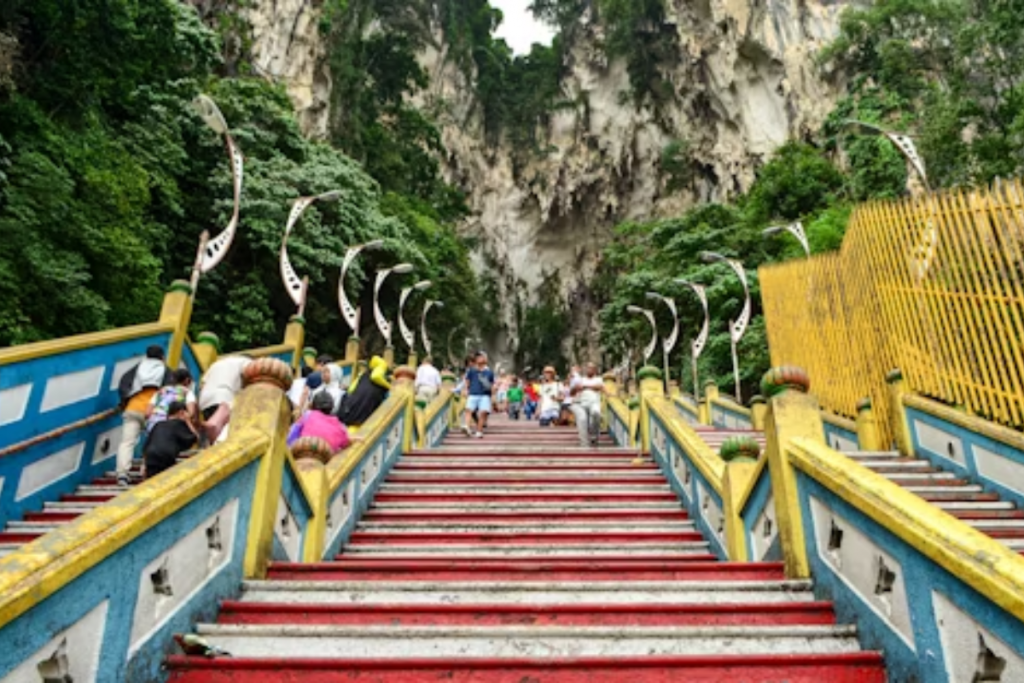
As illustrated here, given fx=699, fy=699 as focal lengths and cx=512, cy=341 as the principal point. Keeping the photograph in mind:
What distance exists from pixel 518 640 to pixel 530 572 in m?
1.04

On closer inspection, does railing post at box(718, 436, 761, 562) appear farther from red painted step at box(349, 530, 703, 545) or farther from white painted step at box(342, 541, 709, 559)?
red painted step at box(349, 530, 703, 545)

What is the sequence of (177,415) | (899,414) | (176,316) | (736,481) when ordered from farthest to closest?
(176,316), (899,414), (177,415), (736,481)

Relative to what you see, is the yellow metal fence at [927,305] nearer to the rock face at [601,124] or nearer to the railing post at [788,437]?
the railing post at [788,437]

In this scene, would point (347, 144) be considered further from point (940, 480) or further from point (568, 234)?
point (940, 480)

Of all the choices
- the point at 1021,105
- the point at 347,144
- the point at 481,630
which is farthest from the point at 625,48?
the point at 481,630

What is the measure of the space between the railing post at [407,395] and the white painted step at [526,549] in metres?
3.08

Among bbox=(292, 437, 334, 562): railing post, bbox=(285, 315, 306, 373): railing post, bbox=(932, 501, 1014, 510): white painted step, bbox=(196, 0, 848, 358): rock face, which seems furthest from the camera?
bbox=(196, 0, 848, 358): rock face

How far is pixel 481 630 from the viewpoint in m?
2.87

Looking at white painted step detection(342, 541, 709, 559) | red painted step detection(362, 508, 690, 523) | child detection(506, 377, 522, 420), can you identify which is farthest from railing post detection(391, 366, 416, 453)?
child detection(506, 377, 522, 420)

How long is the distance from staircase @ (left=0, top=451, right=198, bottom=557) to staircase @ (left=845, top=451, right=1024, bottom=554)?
5.63 metres

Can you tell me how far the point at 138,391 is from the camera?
594 cm

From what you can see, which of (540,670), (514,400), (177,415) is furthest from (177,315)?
(514,400)

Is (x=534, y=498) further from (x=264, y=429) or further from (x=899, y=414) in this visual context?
(x=899, y=414)

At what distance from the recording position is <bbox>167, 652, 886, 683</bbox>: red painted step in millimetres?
2557
